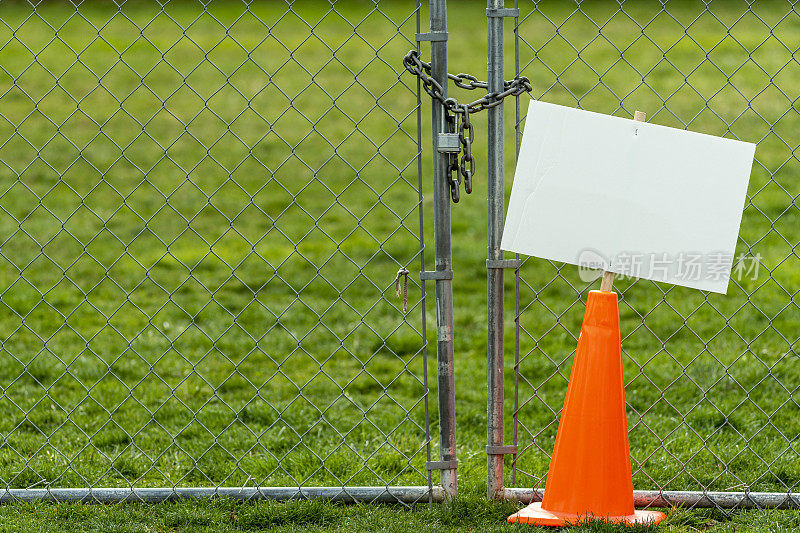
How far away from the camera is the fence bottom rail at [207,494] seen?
9.99 feet

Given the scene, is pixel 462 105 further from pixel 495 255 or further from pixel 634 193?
pixel 634 193

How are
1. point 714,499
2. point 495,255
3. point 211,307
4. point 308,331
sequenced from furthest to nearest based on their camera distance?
point 211,307 < point 308,331 < point 714,499 < point 495,255

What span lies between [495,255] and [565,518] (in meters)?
0.86

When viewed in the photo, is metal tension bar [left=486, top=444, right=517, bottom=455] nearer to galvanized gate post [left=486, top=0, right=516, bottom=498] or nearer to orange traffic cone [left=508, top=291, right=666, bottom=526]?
galvanized gate post [left=486, top=0, right=516, bottom=498]

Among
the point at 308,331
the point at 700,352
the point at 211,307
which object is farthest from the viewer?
the point at 211,307

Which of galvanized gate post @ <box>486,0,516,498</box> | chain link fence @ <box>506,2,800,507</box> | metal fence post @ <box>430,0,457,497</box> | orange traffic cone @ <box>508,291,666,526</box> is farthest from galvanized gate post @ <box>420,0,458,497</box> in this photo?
orange traffic cone @ <box>508,291,666,526</box>

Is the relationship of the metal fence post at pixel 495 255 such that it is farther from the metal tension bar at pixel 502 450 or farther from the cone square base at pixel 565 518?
the cone square base at pixel 565 518

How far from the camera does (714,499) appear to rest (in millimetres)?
3014

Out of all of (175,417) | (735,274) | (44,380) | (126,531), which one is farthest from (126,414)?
(735,274)

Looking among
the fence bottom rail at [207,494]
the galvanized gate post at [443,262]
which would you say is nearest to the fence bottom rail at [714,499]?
the galvanized gate post at [443,262]

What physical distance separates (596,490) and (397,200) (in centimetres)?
497

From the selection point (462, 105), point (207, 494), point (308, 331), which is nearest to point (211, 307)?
point (308, 331)

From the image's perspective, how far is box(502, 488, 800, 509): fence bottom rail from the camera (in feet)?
9.84

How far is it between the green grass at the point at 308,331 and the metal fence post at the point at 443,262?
0.17 m
